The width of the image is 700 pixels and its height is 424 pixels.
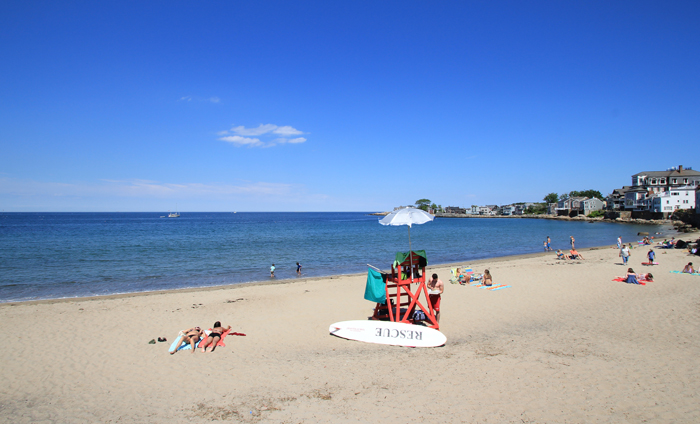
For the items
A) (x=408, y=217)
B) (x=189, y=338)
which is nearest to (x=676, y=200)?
(x=408, y=217)

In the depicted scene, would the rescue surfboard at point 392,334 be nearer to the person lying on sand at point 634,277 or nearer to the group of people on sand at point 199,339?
the group of people on sand at point 199,339

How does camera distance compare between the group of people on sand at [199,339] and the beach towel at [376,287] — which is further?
the beach towel at [376,287]

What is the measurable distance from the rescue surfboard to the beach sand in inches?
10.5

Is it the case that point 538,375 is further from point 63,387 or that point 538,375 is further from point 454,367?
point 63,387

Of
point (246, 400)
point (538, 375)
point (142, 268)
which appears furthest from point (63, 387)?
point (142, 268)

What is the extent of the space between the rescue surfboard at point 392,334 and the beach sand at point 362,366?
27 cm

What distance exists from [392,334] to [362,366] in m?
1.59

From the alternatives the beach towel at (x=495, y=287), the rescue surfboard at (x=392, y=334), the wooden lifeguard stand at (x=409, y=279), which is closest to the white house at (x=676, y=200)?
the beach towel at (x=495, y=287)

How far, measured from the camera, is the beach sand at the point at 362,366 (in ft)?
19.0

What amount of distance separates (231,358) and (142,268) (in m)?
21.9

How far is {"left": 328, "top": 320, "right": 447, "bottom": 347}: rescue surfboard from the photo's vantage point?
337 inches

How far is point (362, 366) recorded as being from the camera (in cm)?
750

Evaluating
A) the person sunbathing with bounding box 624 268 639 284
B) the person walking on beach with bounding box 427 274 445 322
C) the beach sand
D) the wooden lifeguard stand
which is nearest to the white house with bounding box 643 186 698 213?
the person sunbathing with bounding box 624 268 639 284

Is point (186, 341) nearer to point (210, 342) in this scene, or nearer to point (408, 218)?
point (210, 342)
